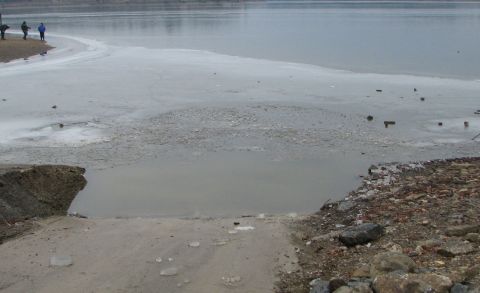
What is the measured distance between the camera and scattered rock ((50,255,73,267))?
22.1 feet

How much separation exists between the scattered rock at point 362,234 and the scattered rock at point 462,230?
0.79 meters

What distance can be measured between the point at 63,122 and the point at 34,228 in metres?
6.64

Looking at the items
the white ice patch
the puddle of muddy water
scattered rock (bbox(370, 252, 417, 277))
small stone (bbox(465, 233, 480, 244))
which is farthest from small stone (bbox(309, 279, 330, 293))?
the white ice patch

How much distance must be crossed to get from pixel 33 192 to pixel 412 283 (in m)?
6.16

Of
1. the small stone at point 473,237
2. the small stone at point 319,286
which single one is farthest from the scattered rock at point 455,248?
the small stone at point 319,286

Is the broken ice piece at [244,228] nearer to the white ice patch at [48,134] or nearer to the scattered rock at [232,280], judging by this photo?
the scattered rock at [232,280]

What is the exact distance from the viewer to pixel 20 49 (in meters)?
33.6

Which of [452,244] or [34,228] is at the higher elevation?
[452,244]

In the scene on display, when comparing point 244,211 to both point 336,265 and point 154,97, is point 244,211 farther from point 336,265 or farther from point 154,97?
point 154,97

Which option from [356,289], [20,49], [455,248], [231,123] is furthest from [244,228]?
[20,49]

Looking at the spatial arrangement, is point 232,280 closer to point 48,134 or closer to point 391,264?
point 391,264

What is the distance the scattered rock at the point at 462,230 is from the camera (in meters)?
6.56

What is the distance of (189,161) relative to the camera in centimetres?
1109

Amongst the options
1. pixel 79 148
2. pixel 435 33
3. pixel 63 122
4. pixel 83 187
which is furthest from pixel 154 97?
pixel 435 33
